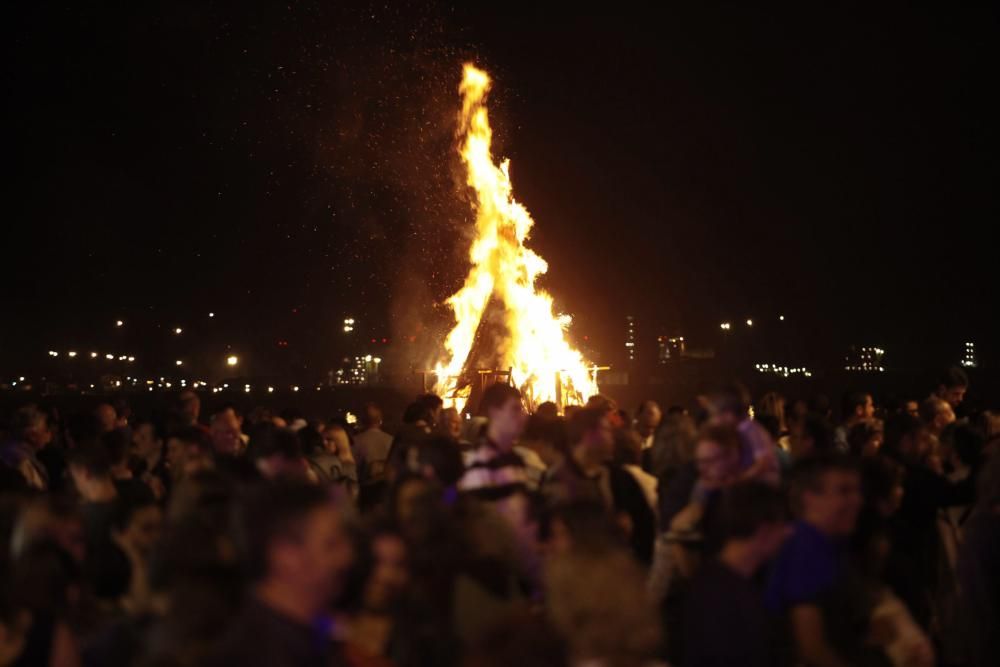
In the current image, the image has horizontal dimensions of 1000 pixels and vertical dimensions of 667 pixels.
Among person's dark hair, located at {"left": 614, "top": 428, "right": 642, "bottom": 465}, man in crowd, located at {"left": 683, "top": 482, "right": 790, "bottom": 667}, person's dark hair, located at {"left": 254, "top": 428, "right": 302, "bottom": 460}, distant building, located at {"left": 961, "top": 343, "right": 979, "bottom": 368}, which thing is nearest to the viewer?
man in crowd, located at {"left": 683, "top": 482, "right": 790, "bottom": 667}

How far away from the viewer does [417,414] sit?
36.1ft

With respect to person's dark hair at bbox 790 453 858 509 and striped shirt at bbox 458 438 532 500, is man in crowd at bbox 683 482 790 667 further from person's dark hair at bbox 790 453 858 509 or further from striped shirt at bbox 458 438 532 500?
striped shirt at bbox 458 438 532 500

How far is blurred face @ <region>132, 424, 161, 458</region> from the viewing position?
32.8 ft

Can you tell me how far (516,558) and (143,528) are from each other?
2.10m

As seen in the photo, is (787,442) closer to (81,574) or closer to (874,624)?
(874,624)

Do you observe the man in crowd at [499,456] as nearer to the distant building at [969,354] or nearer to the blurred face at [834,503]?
the blurred face at [834,503]

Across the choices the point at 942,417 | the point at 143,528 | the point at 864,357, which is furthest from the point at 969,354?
the point at 143,528

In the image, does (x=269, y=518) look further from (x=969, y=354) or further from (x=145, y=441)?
(x=969, y=354)

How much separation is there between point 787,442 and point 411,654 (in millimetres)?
7530

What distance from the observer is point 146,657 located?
3322mm

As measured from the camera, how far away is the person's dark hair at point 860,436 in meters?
9.50

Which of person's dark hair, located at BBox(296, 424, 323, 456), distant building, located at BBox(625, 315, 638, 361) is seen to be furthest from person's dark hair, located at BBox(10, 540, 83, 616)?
distant building, located at BBox(625, 315, 638, 361)

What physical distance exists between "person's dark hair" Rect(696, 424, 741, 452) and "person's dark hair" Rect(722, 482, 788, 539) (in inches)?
58.6

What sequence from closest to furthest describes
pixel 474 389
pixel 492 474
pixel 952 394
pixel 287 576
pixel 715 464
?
pixel 287 576 < pixel 715 464 < pixel 492 474 < pixel 952 394 < pixel 474 389
